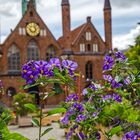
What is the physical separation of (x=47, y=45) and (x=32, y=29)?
2.16 m

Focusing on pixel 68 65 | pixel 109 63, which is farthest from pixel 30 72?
pixel 109 63

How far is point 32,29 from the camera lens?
39.7 metres

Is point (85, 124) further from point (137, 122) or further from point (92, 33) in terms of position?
point (92, 33)

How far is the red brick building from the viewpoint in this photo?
38344mm

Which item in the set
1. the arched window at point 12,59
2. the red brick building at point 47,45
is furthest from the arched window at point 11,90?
the arched window at point 12,59

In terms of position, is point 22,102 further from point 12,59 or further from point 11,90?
point 12,59

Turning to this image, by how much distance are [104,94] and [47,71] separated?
1.30m

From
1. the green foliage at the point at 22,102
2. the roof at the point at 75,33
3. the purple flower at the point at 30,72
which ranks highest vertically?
the roof at the point at 75,33

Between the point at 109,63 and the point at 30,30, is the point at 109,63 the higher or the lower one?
the lower one

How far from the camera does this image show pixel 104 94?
4344mm

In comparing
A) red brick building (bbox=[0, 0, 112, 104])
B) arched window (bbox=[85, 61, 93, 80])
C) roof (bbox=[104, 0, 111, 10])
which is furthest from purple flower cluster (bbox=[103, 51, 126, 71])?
roof (bbox=[104, 0, 111, 10])

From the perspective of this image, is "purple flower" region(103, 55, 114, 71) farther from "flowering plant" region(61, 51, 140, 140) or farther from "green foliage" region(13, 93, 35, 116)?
"green foliage" region(13, 93, 35, 116)

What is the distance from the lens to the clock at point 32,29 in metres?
39.6

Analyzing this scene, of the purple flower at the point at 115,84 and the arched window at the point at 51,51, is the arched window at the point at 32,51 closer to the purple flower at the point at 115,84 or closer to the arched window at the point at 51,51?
the arched window at the point at 51,51
